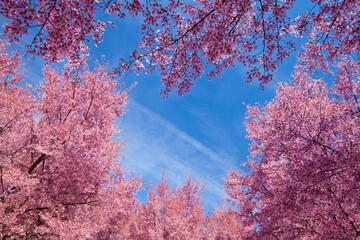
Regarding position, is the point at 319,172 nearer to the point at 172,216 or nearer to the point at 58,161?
the point at 58,161

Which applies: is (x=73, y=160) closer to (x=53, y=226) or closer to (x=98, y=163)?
(x=98, y=163)

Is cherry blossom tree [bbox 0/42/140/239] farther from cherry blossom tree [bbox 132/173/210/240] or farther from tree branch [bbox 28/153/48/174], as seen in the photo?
cherry blossom tree [bbox 132/173/210/240]

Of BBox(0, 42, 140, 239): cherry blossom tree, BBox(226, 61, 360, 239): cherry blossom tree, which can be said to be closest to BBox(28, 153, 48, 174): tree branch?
BBox(0, 42, 140, 239): cherry blossom tree

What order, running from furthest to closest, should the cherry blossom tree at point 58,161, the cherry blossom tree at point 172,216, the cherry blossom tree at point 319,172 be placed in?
the cherry blossom tree at point 172,216, the cherry blossom tree at point 58,161, the cherry blossom tree at point 319,172

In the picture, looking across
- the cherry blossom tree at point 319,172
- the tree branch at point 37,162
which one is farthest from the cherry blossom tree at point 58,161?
the cherry blossom tree at point 319,172

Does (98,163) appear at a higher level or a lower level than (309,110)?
lower

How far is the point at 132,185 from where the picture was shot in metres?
11.5

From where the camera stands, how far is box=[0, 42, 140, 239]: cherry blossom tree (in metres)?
6.87

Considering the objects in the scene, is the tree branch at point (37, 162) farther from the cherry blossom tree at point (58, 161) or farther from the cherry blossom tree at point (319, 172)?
the cherry blossom tree at point (319, 172)

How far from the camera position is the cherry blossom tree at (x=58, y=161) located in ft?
22.5

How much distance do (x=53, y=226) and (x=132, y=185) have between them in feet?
17.1

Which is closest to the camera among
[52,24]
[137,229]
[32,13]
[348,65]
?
[32,13]

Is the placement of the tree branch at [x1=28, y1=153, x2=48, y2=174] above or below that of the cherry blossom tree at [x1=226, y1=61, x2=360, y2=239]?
below

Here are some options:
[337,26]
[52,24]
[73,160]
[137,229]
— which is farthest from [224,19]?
[137,229]
